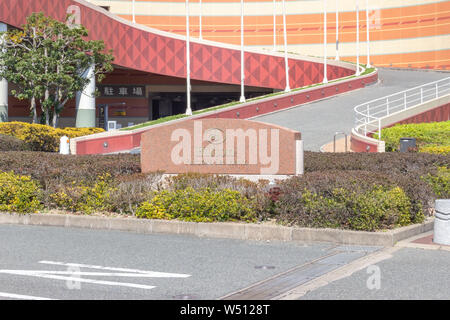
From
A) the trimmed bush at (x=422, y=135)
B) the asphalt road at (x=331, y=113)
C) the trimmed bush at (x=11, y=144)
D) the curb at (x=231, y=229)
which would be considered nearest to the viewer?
the curb at (x=231, y=229)

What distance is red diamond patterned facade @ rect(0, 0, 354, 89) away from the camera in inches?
1688

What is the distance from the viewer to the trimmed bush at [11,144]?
2689 centimetres

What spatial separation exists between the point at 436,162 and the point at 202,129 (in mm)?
5775

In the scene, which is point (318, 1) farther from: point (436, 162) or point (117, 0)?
point (436, 162)

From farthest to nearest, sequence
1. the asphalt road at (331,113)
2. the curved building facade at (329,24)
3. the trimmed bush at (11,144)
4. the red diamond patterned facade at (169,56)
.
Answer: the curved building facade at (329,24) < the red diamond patterned facade at (169,56) < the asphalt road at (331,113) < the trimmed bush at (11,144)

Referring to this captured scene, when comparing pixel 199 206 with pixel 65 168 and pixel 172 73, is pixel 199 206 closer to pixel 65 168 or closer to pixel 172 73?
pixel 65 168

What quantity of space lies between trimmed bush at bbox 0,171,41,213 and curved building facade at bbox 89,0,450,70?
56939 mm

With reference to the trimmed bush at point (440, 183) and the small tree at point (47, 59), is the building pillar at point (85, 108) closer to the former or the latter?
the small tree at point (47, 59)

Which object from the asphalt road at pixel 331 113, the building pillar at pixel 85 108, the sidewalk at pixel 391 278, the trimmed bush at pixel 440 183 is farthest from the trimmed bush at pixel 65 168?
the building pillar at pixel 85 108

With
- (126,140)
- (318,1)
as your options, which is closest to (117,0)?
(318,1)

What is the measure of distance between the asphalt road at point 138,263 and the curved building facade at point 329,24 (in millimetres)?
59449

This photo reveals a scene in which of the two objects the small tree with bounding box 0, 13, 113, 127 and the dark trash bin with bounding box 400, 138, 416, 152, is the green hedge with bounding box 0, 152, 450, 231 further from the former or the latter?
the small tree with bounding box 0, 13, 113, 127
